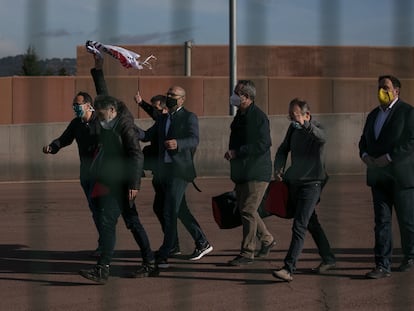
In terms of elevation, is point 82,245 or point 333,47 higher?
point 333,47

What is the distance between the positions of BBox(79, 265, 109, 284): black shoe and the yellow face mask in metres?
2.28

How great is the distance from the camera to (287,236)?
28.3ft

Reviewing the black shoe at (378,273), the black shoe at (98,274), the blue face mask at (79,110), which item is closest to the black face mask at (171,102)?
the blue face mask at (79,110)

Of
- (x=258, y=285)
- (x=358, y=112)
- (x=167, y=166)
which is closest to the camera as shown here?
(x=258, y=285)

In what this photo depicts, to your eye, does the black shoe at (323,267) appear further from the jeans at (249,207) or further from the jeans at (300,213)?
the jeans at (249,207)

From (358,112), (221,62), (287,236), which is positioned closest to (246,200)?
(287,236)

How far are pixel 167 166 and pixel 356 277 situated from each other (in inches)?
64.3

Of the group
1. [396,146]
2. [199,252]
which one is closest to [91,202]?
[199,252]

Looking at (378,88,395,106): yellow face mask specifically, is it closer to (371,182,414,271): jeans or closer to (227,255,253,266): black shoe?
(371,182,414,271): jeans

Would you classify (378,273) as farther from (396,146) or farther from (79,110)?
(79,110)

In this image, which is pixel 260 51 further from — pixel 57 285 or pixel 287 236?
pixel 287 236

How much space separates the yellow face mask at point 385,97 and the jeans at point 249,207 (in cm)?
115

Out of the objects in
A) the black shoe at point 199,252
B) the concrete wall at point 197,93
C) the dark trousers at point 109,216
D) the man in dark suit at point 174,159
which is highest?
the concrete wall at point 197,93

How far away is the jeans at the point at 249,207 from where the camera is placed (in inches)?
273
